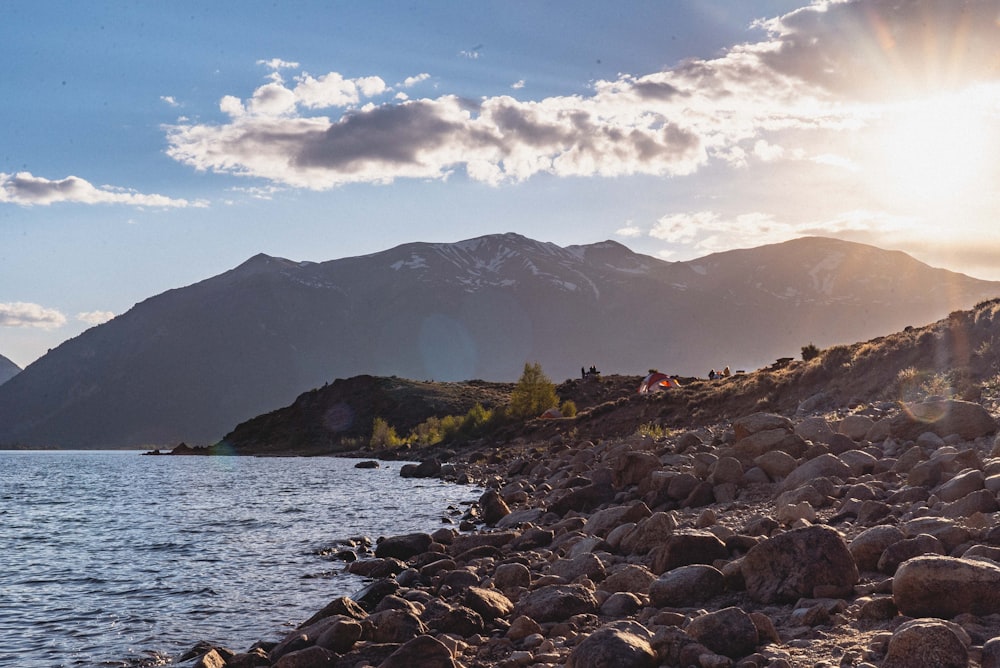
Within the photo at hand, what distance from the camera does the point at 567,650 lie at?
994cm

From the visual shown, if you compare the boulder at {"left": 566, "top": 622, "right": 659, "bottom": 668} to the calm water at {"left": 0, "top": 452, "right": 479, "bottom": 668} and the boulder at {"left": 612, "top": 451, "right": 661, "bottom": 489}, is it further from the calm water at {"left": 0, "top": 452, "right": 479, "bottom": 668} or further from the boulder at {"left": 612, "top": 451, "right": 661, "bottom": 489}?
the boulder at {"left": 612, "top": 451, "right": 661, "bottom": 489}

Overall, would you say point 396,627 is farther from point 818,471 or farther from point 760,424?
point 760,424

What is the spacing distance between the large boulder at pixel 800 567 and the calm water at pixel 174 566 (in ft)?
28.3

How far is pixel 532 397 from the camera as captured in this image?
83062 millimetres

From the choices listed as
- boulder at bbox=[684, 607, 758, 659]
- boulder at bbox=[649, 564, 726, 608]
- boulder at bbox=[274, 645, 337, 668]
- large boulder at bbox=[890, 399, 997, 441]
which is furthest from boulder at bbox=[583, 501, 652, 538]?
boulder at bbox=[684, 607, 758, 659]

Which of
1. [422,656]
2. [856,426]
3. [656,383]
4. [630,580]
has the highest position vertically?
[656,383]

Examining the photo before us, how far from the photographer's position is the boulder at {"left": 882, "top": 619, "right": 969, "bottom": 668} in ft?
22.4

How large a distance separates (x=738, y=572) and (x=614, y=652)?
334 cm

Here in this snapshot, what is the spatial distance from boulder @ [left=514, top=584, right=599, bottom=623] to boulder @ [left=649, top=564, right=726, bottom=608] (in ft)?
3.44

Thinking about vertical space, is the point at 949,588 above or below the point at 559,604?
above

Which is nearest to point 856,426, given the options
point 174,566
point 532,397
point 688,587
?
point 688,587

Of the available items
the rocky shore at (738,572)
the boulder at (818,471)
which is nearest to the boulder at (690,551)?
the rocky shore at (738,572)

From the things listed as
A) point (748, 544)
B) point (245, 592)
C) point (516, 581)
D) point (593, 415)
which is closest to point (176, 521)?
point (245, 592)

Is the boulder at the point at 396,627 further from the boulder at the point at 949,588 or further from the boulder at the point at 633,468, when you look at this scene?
the boulder at the point at 633,468
